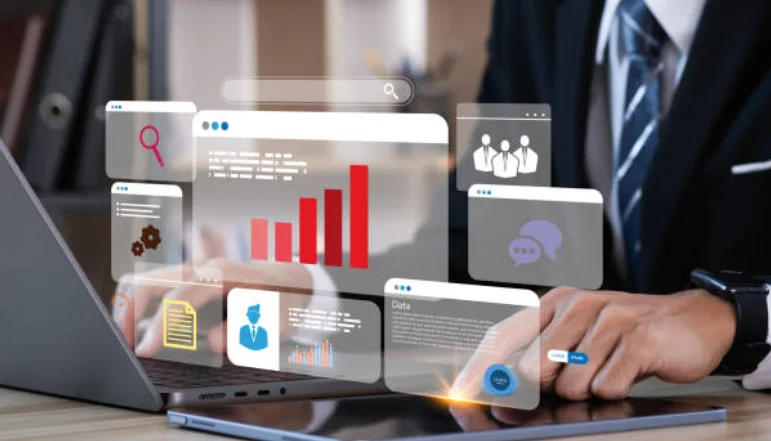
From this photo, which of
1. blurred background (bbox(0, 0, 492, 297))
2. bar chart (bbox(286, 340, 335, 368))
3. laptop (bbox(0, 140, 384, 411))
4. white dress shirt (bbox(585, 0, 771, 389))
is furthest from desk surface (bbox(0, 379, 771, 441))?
blurred background (bbox(0, 0, 492, 297))

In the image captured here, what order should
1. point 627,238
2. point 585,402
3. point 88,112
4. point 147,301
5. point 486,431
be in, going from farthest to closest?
1. point 88,112
2. point 627,238
3. point 147,301
4. point 585,402
5. point 486,431

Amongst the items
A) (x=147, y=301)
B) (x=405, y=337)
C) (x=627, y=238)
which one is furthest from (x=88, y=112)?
(x=405, y=337)

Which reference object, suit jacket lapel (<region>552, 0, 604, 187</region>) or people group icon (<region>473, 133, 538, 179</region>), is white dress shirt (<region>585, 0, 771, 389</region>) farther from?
people group icon (<region>473, 133, 538, 179</region>)

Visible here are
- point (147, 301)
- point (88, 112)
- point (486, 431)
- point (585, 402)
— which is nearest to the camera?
point (486, 431)

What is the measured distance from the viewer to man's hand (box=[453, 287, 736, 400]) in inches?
34.9

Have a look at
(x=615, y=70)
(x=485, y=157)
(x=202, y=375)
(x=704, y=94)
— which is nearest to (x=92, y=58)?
(x=615, y=70)

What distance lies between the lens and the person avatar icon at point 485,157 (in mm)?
903

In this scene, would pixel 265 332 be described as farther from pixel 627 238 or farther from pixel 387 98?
pixel 627 238

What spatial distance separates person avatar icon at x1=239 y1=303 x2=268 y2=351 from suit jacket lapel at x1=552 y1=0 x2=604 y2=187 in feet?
1.43

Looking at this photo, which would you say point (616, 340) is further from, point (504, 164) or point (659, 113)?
point (659, 113)

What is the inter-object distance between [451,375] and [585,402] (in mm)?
119

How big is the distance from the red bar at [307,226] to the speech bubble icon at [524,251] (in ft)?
0.62

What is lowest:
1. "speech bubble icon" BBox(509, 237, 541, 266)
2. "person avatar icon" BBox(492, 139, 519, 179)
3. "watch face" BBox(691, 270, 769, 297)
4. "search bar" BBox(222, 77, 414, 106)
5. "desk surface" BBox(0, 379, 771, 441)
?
"desk surface" BBox(0, 379, 771, 441)

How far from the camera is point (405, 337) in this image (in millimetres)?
931
